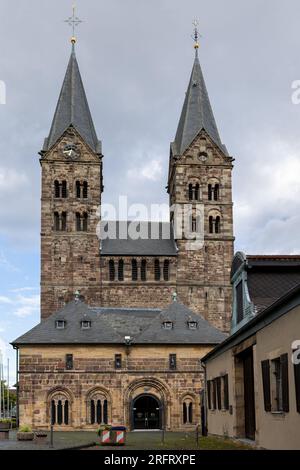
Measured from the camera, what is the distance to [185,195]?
8100 centimetres

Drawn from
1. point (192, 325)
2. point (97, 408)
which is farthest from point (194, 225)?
point (97, 408)

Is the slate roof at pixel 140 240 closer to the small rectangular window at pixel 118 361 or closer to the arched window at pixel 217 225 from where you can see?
the arched window at pixel 217 225

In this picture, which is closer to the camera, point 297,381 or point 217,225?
point 297,381

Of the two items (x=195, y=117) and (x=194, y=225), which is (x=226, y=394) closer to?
(x=194, y=225)

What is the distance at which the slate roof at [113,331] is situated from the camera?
57.4m

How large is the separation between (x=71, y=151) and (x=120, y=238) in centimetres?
1063

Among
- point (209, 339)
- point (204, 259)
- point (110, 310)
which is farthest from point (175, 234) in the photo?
point (209, 339)

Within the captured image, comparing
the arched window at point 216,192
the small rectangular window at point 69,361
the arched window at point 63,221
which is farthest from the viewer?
the arched window at point 216,192

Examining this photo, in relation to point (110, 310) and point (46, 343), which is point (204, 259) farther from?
point (46, 343)

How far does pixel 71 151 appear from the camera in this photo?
265ft

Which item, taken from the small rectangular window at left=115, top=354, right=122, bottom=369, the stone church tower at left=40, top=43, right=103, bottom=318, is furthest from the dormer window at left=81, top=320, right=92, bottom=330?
the stone church tower at left=40, top=43, right=103, bottom=318

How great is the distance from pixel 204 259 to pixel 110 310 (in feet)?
50.9

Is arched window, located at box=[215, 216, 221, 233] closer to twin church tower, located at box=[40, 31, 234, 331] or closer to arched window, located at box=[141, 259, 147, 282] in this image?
twin church tower, located at box=[40, 31, 234, 331]

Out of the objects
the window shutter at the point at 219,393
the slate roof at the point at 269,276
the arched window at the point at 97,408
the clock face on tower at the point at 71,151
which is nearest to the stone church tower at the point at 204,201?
the clock face on tower at the point at 71,151
